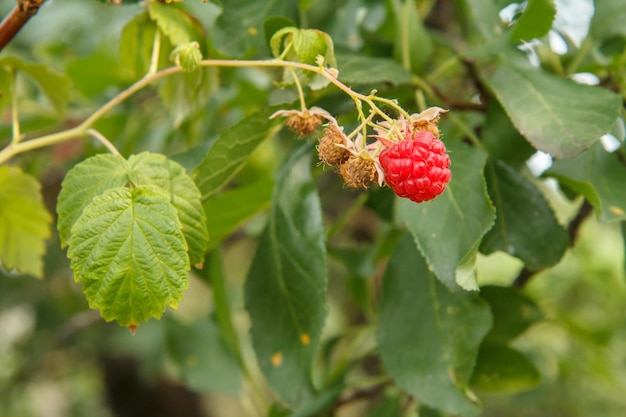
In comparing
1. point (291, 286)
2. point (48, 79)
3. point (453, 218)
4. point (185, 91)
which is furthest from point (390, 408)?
point (48, 79)

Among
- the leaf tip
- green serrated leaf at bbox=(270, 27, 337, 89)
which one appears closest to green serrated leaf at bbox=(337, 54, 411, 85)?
green serrated leaf at bbox=(270, 27, 337, 89)

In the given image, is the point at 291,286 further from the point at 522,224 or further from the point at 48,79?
the point at 48,79

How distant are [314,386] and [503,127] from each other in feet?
1.34

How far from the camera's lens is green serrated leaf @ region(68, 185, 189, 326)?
65 cm

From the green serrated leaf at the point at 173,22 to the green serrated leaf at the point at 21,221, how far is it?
0.24 meters

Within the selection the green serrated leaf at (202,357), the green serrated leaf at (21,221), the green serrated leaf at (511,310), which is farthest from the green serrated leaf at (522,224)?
the green serrated leaf at (202,357)

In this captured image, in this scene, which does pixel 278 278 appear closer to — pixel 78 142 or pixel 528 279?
pixel 528 279

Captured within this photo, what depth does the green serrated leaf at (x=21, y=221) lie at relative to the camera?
865 mm

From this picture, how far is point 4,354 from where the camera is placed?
97.2 inches

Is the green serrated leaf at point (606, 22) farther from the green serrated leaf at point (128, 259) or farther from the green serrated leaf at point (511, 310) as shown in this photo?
the green serrated leaf at point (128, 259)

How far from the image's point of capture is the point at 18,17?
73cm

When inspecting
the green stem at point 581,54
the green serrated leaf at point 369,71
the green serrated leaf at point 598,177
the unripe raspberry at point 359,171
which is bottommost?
the green serrated leaf at point 598,177

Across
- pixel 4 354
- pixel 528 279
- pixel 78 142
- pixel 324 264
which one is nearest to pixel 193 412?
pixel 4 354

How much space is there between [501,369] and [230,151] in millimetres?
517
